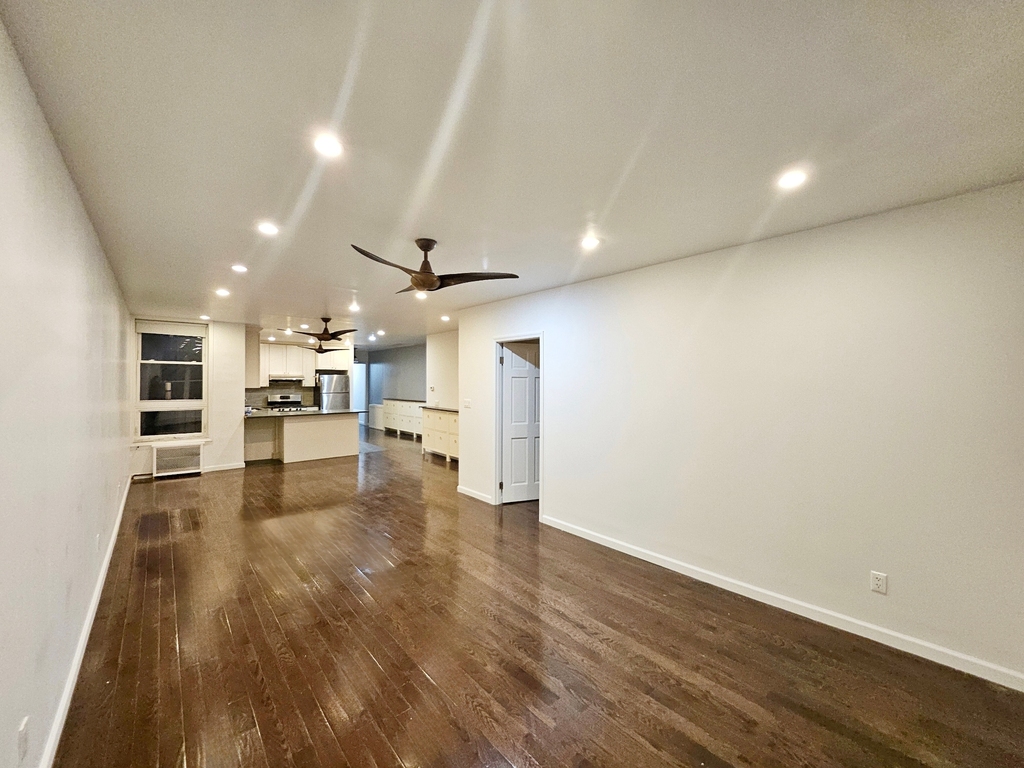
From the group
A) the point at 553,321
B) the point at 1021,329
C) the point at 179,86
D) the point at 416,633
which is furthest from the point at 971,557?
the point at 179,86

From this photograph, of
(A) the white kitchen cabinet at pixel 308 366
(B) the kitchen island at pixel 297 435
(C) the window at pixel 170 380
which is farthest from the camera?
(A) the white kitchen cabinet at pixel 308 366

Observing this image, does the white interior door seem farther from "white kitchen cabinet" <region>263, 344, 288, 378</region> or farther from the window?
"white kitchen cabinet" <region>263, 344, 288, 378</region>

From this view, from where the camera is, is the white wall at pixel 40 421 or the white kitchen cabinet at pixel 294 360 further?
the white kitchen cabinet at pixel 294 360

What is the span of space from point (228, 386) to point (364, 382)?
268 inches

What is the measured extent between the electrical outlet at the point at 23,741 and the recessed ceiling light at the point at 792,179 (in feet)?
11.8

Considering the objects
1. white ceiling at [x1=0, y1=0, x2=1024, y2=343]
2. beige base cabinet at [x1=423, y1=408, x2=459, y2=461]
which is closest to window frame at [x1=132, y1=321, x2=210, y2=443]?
beige base cabinet at [x1=423, y1=408, x2=459, y2=461]

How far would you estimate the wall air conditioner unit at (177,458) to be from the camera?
6344 millimetres

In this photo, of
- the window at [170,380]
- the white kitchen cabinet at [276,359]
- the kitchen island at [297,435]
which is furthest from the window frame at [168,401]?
the white kitchen cabinet at [276,359]

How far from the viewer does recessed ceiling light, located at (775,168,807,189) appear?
1988mm

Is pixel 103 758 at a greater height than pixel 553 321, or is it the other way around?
pixel 553 321

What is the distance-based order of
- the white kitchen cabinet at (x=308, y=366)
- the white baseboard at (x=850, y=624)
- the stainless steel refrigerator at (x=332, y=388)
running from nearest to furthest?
1. the white baseboard at (x=850, y=624)
2. the white kitchen cabinet at (x=308, y=366)
3. the stainless steel refrigerator at (x=332, y=388)

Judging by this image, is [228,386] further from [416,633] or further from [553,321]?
[416,633]

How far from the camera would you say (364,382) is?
1373 centimetres

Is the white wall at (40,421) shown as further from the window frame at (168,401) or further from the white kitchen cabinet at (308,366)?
the white kitchen cabinet at (308,366)
